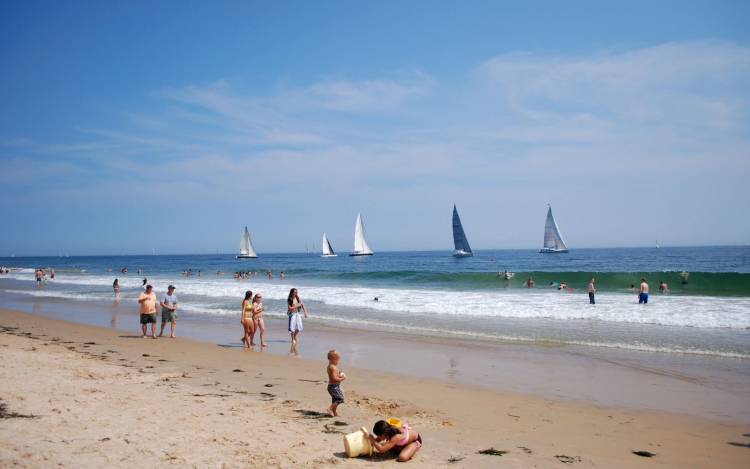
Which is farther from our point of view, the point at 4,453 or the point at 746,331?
the point at 746,331

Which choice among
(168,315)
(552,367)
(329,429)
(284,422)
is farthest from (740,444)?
(168,315)

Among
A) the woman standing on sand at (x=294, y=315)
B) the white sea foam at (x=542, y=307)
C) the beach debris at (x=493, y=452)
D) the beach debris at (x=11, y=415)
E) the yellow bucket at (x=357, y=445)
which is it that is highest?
the woman standing on sand at (x=294, y=315)

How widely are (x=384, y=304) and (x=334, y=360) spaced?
1887 centimetres

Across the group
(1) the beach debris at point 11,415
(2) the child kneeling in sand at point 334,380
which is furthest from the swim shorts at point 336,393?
(1) the beach debris at point 11,415

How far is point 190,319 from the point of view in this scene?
21.3 metres

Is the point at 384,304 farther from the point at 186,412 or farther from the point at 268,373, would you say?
the point at 186,412

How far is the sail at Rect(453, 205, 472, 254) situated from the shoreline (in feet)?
231

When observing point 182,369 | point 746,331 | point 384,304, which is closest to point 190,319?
point 384,304

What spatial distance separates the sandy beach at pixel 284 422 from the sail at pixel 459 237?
252ft

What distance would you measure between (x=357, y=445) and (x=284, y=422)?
163 centimetres

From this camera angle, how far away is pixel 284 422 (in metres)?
6.95

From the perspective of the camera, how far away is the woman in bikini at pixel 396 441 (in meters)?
5.71

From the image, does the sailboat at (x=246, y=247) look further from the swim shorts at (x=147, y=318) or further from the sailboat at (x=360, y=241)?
the swim shorts at (x=147, y=318)

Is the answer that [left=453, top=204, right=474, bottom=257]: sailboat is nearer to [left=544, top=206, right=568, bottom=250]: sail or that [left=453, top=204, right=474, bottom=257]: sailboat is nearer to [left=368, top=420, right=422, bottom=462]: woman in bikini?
[left=544, top=206, right=568, bottom=250]: sail
